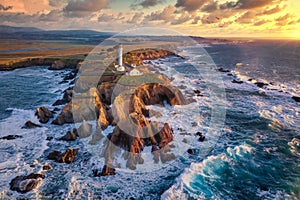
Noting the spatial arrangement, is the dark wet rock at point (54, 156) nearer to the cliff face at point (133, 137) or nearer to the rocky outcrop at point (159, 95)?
the cliff face at point (133, 137)

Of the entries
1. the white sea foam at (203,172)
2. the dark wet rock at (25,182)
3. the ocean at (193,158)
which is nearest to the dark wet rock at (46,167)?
the ocean at (193,158)

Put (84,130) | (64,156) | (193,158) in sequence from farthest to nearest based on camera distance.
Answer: (84,130) → (193,158) → (64,156)

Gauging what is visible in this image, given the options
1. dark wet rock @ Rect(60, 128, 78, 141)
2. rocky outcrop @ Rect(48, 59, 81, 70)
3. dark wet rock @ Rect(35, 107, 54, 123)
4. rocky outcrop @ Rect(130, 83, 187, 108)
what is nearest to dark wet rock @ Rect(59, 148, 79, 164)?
dark wet rock @ Rect(60, 128, 78, 141)

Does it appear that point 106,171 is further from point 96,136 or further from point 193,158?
point 193,158

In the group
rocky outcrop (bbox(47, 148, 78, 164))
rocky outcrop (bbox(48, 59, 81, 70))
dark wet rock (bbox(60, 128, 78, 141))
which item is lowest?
rocky outcrop (bbox(47, 148, 78, 164))

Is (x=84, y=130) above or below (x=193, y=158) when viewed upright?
above

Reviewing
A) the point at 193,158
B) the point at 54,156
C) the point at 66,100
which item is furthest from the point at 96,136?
the point at 66,100

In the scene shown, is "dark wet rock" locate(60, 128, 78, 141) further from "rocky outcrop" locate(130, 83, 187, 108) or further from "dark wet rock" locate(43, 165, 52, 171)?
"rocky outcrop" locate(130, 83, 187, 108)
